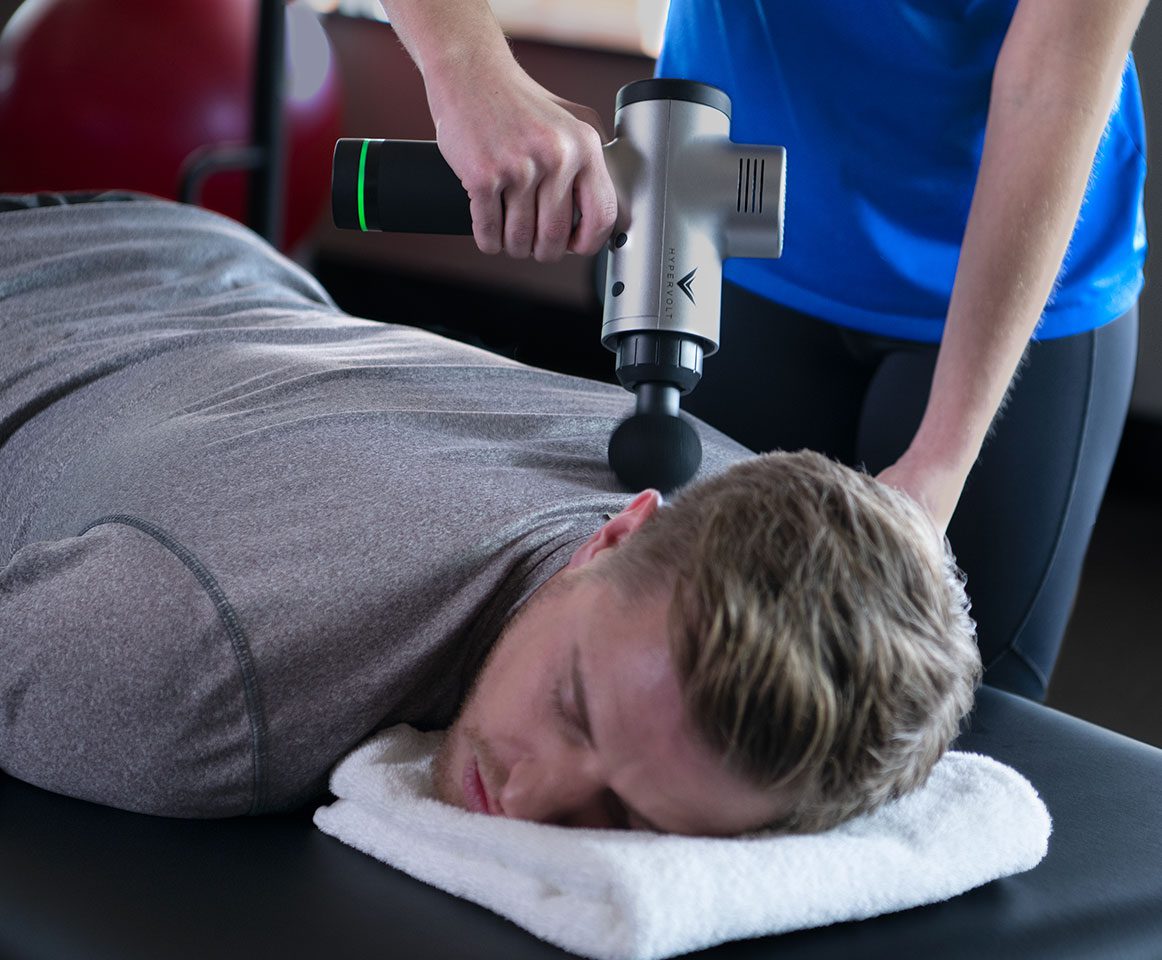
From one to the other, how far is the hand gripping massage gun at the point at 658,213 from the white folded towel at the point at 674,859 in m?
0.35

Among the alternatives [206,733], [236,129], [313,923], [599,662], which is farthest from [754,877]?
[236,129]

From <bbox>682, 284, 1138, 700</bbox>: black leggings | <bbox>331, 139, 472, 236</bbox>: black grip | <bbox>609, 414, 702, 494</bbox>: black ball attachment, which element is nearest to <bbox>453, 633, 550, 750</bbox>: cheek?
<bbox>609, 414, 702, 494</bbox>: black ball attachment

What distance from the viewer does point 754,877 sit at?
0.80m

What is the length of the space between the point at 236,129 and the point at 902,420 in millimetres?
2422

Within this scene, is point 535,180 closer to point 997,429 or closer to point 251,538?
point 251,538

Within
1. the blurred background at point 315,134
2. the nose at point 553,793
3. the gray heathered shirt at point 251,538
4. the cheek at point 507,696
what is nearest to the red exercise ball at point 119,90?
the blurred background at point 315,134

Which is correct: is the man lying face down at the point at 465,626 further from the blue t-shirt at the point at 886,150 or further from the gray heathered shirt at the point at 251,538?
the blue t-shirt at the point at 886,150

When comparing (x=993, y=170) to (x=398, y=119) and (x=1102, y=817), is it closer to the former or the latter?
(x=1102, y=817)

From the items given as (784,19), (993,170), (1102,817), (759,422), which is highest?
(784,19)

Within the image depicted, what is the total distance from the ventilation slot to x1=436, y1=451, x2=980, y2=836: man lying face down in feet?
0.93

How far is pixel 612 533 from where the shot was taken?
100 cm

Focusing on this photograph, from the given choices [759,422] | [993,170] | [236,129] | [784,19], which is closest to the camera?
[993,170]

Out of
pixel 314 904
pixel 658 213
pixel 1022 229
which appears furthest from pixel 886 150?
pixel 314 904

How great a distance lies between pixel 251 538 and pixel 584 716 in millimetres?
292
